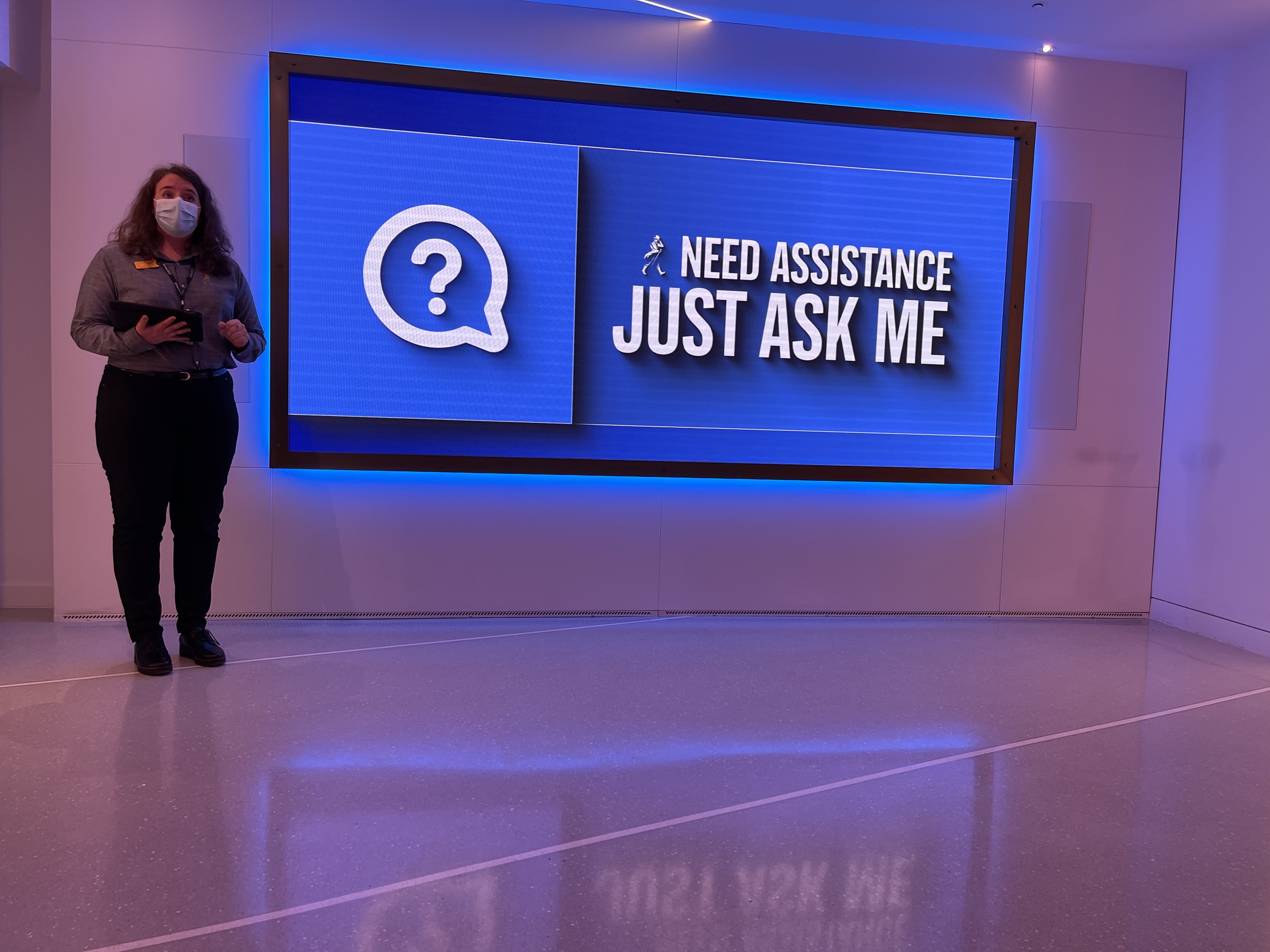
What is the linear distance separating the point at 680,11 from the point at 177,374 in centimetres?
249

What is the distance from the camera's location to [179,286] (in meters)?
2.78

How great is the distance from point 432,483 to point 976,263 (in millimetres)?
2587

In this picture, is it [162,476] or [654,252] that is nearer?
[162,476]

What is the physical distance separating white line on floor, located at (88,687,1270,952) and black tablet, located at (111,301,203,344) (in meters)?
1.81

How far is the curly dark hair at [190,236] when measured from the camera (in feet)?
9.04

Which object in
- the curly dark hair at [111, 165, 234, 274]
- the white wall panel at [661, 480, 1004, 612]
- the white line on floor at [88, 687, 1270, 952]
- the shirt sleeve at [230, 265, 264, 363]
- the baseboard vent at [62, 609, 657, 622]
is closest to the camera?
the white line on floor at [88, 687, 1270, 952]

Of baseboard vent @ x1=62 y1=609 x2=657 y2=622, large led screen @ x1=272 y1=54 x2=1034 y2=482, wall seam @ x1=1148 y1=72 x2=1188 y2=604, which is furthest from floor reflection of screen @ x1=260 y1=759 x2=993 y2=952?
wall seam @ x1=1148 y1=72 x2=1188 y2=604

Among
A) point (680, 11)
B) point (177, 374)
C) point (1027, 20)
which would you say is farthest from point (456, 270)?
point (1027, 20)

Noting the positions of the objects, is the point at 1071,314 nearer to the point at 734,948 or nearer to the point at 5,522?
the point at 734,948

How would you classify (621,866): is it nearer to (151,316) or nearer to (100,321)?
(151,316)

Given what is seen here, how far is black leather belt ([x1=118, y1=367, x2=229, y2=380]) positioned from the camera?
272cm

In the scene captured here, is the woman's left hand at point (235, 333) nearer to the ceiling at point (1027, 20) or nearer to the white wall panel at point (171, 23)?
the white wall panel at point (171, 23)

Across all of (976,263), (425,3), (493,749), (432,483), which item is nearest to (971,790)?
(493,749)

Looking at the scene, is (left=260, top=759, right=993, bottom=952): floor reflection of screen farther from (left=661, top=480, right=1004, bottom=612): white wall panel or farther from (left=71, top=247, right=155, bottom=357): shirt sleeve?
(left=661, top=480, right=1004, bottom=612): white wall panel
